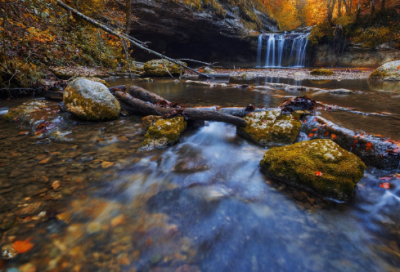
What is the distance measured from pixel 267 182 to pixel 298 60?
1136 inches

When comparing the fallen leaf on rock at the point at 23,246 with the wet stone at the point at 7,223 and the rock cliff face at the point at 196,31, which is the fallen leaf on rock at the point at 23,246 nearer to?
the wet stone at the point at 7,223

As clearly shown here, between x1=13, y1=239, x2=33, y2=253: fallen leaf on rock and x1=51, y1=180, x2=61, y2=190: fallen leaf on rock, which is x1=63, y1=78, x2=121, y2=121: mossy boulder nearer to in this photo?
x1=51, y1=180, x2=61, y2=190: fallen leaf on rock

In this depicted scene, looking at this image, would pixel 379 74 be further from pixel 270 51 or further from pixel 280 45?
pixel 270 51

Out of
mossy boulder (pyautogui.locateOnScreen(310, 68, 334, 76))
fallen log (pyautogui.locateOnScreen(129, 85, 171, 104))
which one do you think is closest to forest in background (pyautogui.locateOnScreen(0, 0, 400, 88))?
fallen log (pyautogui.locateOnScreen(129, 85, 171, 104))

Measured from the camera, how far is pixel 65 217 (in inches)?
71.4

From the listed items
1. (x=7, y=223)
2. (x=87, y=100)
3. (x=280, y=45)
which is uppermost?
(x=280, y=45)

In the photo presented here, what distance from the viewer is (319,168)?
2197 mm

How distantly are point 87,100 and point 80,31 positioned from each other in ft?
39.9

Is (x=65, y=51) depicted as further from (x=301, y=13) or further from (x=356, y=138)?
(x=301, y=13)

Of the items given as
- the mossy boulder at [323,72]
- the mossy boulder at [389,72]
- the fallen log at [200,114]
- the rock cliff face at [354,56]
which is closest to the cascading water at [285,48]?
the rock cliff face at [354,56]

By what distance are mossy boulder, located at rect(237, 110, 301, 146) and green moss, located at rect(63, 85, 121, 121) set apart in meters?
3.31

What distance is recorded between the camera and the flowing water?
1512 millimetres

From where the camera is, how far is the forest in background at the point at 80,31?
5348 millimetres

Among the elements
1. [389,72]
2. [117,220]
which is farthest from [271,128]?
[389,72]
